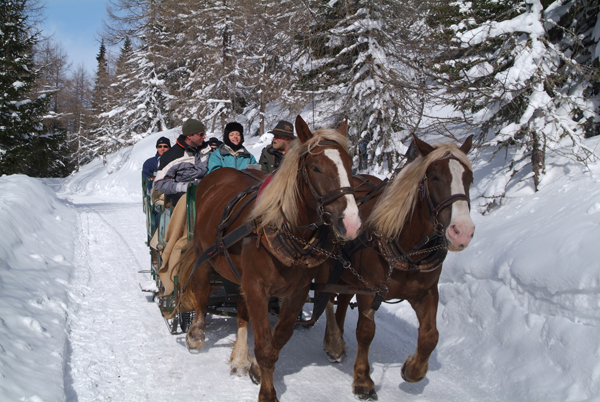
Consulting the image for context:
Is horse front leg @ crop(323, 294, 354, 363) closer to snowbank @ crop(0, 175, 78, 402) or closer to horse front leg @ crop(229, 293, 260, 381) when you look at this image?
horse front leg @ crop(229, 293, 260, 381)

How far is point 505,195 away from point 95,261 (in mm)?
6657

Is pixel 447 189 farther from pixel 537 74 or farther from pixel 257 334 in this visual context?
pixel 537 74

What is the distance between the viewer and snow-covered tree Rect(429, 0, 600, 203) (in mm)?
6375

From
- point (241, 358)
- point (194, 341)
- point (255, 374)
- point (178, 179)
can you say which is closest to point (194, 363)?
point (194, 341)

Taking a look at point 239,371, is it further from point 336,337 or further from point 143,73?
point 143,73

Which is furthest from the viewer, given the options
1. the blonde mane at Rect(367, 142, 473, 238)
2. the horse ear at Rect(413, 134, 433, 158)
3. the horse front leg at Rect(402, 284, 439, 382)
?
the horse front leg at Rect(402, 284, 439, 382)

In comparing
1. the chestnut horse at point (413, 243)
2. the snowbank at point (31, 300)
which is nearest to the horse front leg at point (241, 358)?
the chestnut horse at point (413, 243)

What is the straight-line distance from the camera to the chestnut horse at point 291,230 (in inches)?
112

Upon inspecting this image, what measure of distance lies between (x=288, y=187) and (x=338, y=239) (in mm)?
500

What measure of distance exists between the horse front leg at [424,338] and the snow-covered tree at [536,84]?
11.9ft

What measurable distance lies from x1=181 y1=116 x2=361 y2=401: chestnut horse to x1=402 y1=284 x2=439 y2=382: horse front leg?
916 mm

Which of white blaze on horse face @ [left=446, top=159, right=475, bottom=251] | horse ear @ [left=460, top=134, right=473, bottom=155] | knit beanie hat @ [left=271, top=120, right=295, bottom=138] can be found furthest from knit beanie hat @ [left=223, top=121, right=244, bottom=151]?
white blaze on horse face @ [left=446, top=159, right=475, bottom=251]

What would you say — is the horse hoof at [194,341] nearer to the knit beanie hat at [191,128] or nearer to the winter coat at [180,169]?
the winter coat at [180,169]

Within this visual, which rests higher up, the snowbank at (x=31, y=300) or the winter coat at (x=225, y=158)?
the winter coat at (x=225, y=158)
